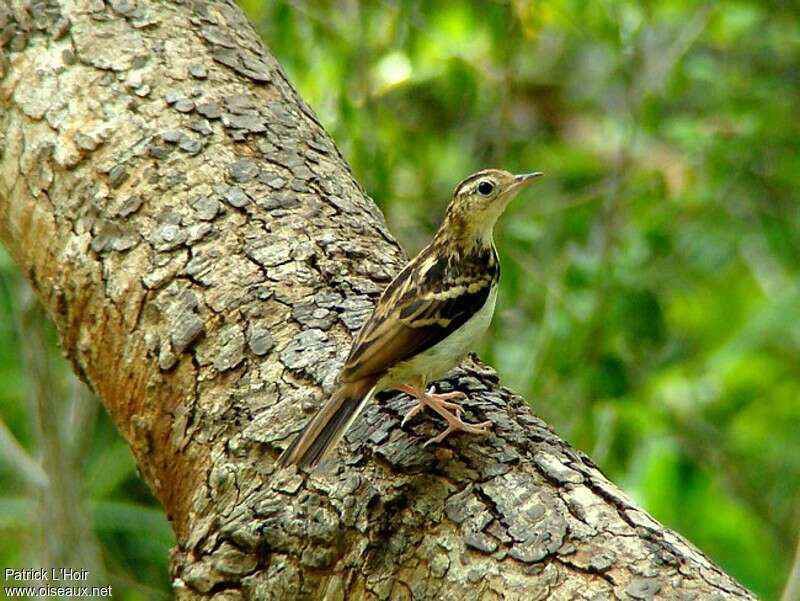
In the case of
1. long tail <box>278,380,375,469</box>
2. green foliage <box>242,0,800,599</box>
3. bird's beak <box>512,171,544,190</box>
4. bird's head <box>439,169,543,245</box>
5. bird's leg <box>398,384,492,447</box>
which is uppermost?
green foliage <box>242,0,800,599</box>

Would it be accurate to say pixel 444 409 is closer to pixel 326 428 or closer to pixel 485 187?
pixel 326 428

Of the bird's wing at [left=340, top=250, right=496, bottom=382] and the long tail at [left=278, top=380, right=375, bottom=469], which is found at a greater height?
the bird's wing at [left=340, top=250, right=496, bottom=382]

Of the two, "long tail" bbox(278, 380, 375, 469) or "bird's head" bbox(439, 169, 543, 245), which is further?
"bird's head" bbox(439, 169, 543, 245)

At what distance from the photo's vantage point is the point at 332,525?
3.45 metres

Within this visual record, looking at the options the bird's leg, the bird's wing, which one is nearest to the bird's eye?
the bird's wing

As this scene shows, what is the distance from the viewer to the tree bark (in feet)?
10.8

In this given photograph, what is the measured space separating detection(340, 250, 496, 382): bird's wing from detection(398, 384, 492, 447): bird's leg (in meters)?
0.14

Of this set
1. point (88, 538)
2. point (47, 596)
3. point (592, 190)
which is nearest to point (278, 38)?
point (592, 190)

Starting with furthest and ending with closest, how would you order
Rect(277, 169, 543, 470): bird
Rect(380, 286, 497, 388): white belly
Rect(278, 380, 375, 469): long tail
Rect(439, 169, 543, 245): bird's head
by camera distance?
Rect(439, 169, 543, 245): bird's head
Rect(380, 286, 497, 388): white belly
Rect(277, 169, 543, 470): bird
Rect(278, 380, 375, 469): long tail

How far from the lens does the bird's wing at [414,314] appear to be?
3.97 meters

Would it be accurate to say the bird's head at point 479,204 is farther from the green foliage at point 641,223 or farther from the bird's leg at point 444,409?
the green foliage at point 641,223

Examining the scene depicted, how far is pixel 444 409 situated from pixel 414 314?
0.57 meters

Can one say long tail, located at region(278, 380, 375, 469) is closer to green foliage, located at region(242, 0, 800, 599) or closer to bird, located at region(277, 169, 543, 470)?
bird, located at region(277, 169, 543, 470)

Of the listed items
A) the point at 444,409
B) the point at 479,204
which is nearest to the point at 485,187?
the point at 479,204
